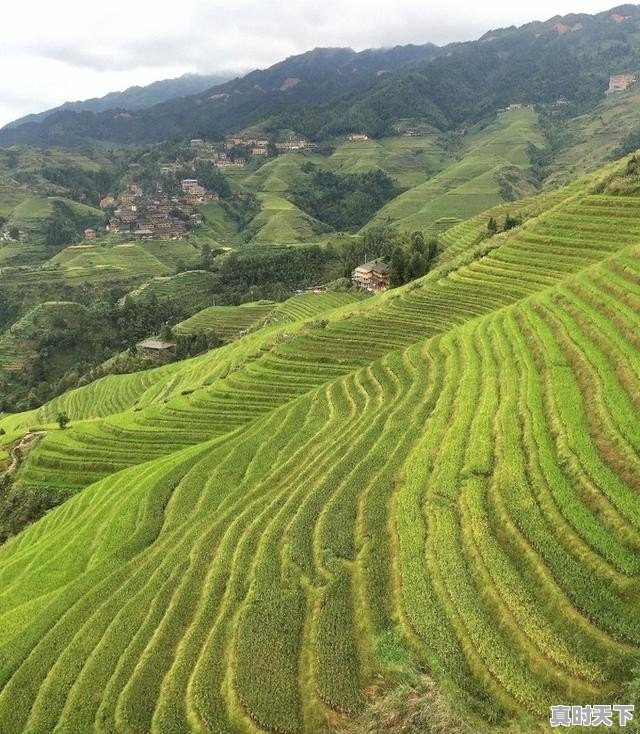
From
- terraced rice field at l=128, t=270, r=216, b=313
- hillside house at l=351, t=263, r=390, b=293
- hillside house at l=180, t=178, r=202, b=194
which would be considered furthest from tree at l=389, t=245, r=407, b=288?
hillside house at l=180, t=178, r=202, b=194

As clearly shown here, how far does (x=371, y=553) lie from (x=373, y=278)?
56970 mm

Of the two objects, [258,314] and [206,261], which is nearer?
[258,314]

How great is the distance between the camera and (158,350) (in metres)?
69.7

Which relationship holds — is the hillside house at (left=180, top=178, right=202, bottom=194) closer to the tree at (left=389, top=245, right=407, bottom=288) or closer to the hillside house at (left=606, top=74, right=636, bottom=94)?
the tree at (left=389, top=245, right=407, bottom=288)

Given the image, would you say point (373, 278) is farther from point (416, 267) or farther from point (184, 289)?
point (184, 289)

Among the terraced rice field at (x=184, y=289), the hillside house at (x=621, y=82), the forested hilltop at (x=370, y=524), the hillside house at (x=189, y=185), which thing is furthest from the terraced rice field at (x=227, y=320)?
the hillside house at (x=621, y=82)

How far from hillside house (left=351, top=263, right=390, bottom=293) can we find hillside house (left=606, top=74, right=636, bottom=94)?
164416mm

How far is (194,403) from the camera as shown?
101 feet

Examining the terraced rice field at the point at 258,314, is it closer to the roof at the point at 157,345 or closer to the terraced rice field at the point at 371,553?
the roof at the point at 157,345

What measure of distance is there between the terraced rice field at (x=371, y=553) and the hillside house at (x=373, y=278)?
3887 centimetres

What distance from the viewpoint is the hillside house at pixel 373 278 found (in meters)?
65.8

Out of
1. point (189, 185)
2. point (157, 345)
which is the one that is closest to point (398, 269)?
point (157, 345)

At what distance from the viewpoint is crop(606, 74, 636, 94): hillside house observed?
184 m

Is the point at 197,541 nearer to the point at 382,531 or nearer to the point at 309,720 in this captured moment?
the point at 382,531
